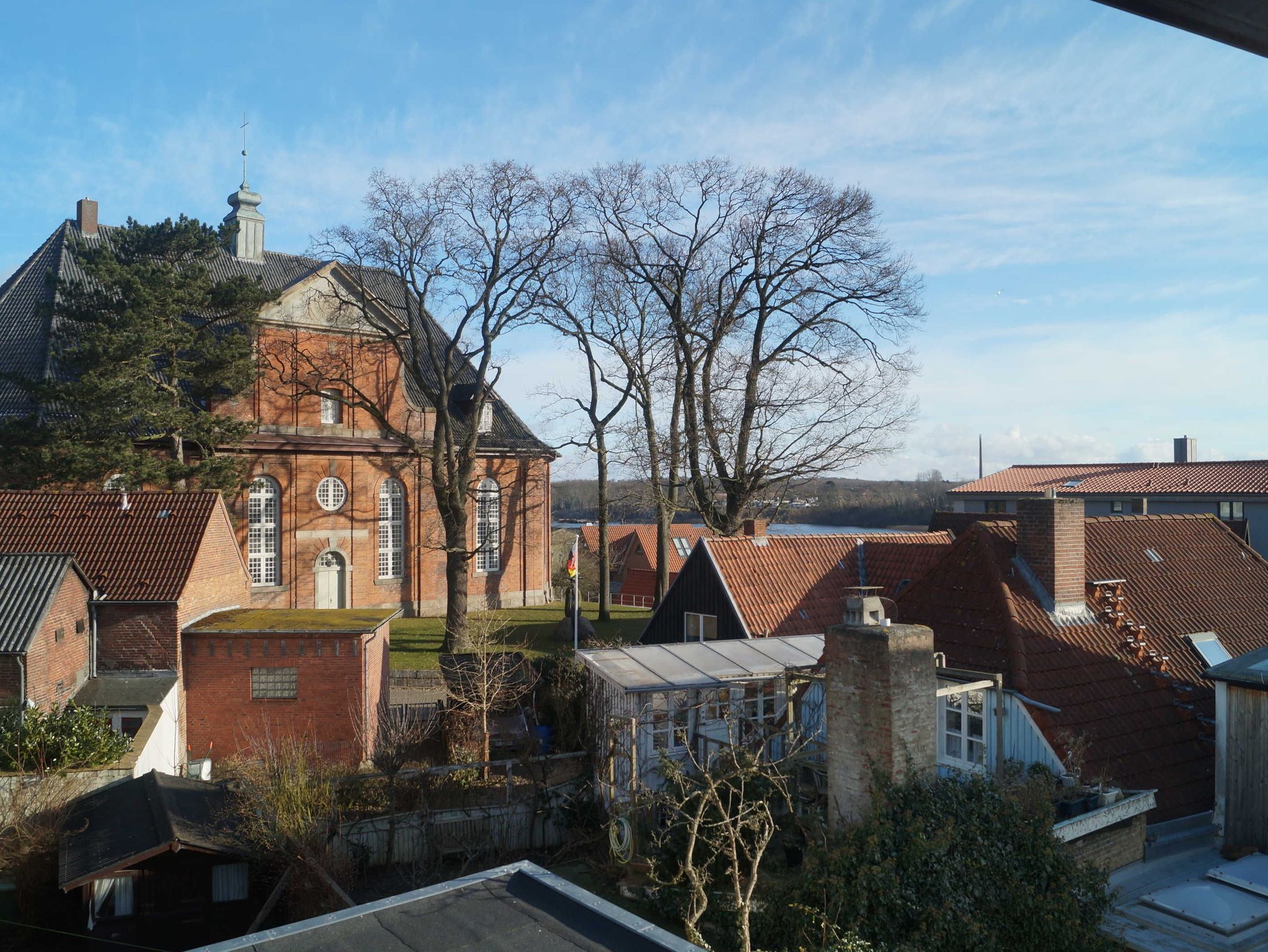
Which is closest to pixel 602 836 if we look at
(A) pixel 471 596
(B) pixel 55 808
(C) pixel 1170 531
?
(B) pixel 55 808

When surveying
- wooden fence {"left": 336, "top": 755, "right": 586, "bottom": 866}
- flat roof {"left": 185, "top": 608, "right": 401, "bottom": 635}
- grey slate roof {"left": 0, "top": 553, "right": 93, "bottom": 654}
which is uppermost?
grey slate roof {"left": 0, "top": 553, "right": 93, "bottom": 654}

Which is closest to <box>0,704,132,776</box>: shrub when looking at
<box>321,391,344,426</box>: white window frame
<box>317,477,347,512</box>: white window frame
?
<box>317,477,347,512</box>: white window frame

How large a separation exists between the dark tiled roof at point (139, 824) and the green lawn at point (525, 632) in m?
11.2

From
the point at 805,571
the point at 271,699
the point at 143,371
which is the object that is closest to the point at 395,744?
the point at 271,699

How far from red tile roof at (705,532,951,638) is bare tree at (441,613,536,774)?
4.76 m

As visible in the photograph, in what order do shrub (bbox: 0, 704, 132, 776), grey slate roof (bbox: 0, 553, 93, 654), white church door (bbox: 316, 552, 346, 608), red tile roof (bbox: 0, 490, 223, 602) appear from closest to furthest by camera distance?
1. shrub (bbox: 0, 704, 132, 776)
2. grey slate roof (bbox: 0, 553, 93, 654)
3. red tile roof (bbox: 0, 490, 223, 602)
4. white church door (bbox: 316, 552, 346, 608)

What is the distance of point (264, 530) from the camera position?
1287 inches

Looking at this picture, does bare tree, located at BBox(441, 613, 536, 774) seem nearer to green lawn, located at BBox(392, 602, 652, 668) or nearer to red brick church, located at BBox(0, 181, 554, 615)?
green lawn, located at BBox(392, 602, 652, 668)

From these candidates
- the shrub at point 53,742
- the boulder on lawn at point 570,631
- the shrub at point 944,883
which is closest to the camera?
the shrub at point 944,883

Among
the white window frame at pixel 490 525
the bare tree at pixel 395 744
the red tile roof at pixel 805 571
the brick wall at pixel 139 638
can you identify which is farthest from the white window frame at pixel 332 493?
the red tile roof at pixel 805 571

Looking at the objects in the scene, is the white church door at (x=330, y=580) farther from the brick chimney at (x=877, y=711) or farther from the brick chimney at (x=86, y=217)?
the brick chimney at (x=877, y=711)

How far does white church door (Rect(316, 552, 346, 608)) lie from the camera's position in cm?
3353

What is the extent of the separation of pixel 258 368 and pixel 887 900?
89.2ft

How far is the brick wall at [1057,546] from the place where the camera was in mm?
13461
